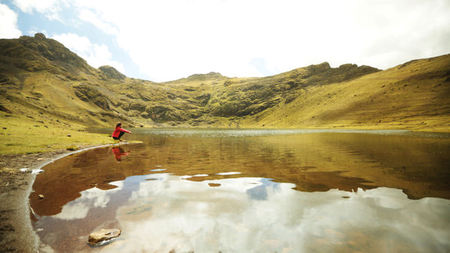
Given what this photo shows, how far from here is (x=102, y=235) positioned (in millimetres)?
5312

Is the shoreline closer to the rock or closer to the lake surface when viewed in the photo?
the lake surface

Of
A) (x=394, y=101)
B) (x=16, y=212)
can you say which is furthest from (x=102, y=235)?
(x=394, y=101)

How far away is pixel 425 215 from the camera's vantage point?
22.0ft

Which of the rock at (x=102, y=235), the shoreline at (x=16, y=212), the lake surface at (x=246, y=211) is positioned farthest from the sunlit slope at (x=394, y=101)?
the shoreline at (x=16, y=212)

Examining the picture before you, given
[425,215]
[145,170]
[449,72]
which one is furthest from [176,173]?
[449,72]

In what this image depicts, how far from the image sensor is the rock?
514 cm

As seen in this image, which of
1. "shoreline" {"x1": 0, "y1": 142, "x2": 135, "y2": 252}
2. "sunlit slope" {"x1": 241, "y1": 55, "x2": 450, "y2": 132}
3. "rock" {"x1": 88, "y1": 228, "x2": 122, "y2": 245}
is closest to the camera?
"shoreline" {"x1": 0, "y1": 142, "x2": 135, "y2": 252}

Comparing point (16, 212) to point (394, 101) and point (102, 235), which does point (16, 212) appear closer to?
point (102, 235)

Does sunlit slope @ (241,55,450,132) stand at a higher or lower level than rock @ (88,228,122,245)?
higher

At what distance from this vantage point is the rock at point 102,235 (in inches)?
202

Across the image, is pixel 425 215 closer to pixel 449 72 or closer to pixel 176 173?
pixel 176 173

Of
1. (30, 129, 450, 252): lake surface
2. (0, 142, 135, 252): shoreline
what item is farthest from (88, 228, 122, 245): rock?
(0, 142, 135, 252): shoreline

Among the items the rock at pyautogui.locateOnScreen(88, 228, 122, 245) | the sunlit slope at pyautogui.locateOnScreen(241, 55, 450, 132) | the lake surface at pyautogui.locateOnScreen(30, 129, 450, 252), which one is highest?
the sunlit slope at pyautogui.locateOnScreen(241, 55, 450, 132)

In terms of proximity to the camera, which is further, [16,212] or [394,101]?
[394,101]
